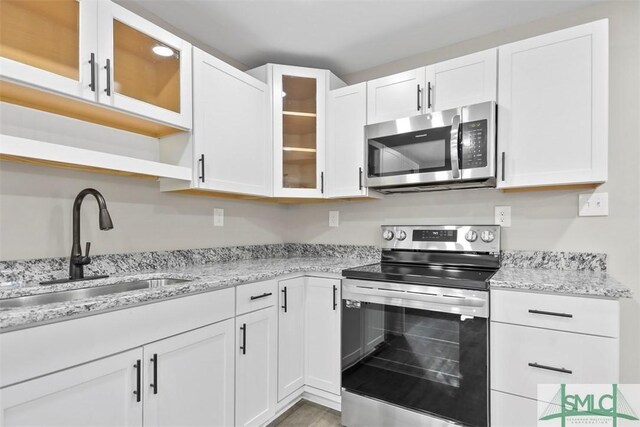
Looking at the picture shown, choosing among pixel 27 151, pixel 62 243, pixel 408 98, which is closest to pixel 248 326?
pixel 62 243

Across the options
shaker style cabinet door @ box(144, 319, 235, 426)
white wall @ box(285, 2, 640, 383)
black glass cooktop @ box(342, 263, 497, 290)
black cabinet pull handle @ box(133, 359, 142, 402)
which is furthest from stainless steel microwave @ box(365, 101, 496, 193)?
black cabinet pull handle @ box(133, 359, 142, 402)

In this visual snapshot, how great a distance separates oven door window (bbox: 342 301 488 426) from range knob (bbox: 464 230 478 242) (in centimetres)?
64

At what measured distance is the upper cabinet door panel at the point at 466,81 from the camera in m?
1.87

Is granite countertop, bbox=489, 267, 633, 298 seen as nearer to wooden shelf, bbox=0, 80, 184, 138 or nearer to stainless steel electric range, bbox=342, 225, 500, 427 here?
stainless steel electric range, bbox=342, 225, 500, 427

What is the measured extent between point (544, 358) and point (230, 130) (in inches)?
78.7

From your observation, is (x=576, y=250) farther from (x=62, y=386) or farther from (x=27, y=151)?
(x=27, y=151)

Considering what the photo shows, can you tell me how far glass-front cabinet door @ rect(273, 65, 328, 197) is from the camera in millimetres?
2377

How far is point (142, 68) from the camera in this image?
1654 mm

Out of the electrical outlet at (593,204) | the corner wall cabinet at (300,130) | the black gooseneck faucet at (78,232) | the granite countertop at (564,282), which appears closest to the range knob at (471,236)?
the granite countertop at (564,282)

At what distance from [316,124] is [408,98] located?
67 cm

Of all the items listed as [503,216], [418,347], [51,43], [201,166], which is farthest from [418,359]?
[51,43]

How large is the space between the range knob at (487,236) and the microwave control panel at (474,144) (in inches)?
17.6

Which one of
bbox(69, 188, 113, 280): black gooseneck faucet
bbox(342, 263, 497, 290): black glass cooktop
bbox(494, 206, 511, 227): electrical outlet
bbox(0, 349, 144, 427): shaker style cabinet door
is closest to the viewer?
bbox(0, 349, 144, 427): shaker style cabinet door

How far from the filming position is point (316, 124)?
8.00 feet
